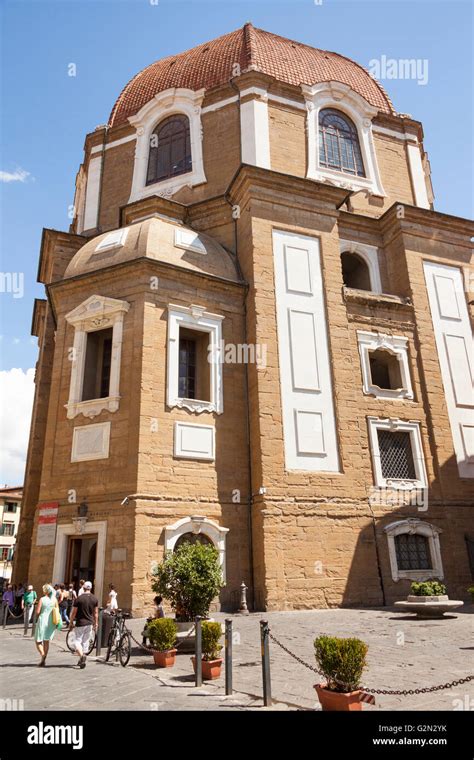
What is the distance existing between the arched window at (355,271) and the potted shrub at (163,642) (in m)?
15.4

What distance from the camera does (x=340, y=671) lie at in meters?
5.14

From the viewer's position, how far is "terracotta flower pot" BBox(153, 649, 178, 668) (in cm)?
789

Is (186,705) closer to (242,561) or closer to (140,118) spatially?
(242,561)

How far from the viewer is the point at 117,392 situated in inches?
574

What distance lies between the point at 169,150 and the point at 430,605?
64.0 feet

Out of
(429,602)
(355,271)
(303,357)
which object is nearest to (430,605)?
(429,602)

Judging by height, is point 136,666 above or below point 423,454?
below

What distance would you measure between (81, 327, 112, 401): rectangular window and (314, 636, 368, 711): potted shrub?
11839 mm

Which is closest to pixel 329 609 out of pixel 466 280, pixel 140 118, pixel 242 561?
pixel 242 561

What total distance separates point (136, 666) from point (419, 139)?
25418mm

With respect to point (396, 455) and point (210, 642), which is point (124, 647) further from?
point (396, 455)

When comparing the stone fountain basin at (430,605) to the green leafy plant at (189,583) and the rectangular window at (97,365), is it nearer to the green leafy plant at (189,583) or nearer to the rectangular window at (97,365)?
the green leafy plant at (189,583)

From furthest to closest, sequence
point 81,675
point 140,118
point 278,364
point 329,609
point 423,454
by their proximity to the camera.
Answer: point 140,118 < point 423,454 < point 278,364 < point 329,609 < point 81,675

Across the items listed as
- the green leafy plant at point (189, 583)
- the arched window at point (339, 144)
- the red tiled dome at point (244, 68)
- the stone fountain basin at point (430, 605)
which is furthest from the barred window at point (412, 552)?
the red tiled dome at point (244, 68)
